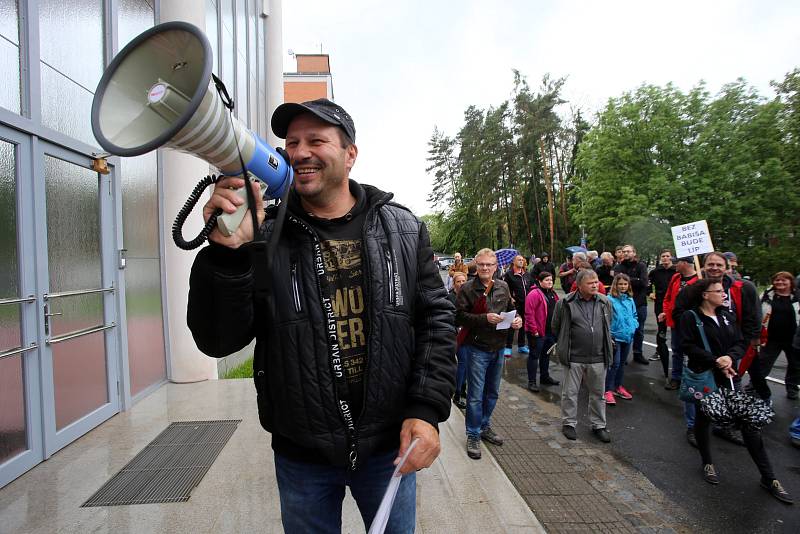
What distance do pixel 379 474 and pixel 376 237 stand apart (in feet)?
2.75

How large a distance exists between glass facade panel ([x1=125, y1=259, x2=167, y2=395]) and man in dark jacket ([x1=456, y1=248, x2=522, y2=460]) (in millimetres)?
3697

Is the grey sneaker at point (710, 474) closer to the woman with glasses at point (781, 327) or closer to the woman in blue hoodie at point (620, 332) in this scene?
the woman in blue hoodie at point (620, 332)

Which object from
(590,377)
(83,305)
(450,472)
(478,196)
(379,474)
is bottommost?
(450,472)

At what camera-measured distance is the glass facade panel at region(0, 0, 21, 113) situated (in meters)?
3.36

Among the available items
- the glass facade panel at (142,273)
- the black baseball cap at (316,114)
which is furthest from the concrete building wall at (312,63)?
the black baseball cap at (316,114)

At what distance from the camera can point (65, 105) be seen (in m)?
4.20

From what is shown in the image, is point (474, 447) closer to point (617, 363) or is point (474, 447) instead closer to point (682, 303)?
point (682, 303)

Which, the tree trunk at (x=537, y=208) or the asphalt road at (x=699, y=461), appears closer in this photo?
the asphalt road at (x=699, y=461)

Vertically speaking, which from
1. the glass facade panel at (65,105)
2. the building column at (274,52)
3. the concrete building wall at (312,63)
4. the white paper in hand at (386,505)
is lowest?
the white paper in hand at (386,505)

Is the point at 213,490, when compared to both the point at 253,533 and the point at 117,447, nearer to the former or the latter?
the point at 253,533

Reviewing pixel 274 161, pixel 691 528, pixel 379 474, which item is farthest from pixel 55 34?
pixel 691 528

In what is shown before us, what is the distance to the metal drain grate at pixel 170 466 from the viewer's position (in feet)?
10.6

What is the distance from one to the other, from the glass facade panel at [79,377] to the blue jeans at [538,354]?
17.5 feet

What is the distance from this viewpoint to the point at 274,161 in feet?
4.70
